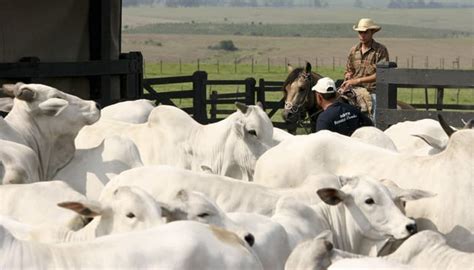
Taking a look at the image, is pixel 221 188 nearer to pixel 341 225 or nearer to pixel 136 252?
pixel 341 225

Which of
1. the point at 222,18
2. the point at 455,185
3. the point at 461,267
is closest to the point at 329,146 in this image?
the point at 455,185

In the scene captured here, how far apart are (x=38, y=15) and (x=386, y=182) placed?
713 centimetres

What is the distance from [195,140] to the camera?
37.4ft

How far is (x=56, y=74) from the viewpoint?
47.9ft

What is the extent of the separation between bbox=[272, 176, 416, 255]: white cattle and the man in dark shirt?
3.18m

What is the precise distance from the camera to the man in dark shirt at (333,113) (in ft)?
38.1

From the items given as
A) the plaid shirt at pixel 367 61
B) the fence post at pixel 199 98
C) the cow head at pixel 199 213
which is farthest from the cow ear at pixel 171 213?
the fence post at pixel 199 98

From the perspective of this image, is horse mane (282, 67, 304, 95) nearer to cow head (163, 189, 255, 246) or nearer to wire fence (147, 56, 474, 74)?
cow head (163, 189, 255, 246)

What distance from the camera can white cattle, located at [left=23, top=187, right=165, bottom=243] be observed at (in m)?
6.72

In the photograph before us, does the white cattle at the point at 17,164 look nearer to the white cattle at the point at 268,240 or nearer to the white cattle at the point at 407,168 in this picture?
the white cattle at the point at 407,168

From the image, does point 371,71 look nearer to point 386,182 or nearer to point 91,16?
point 91,16

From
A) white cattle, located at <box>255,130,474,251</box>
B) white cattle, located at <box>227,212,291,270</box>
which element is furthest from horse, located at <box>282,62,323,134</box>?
white cattle, located at <box>227,212,291,270</box>

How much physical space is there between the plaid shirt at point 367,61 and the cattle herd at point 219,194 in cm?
185

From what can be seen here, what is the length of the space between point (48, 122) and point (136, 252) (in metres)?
4.59
